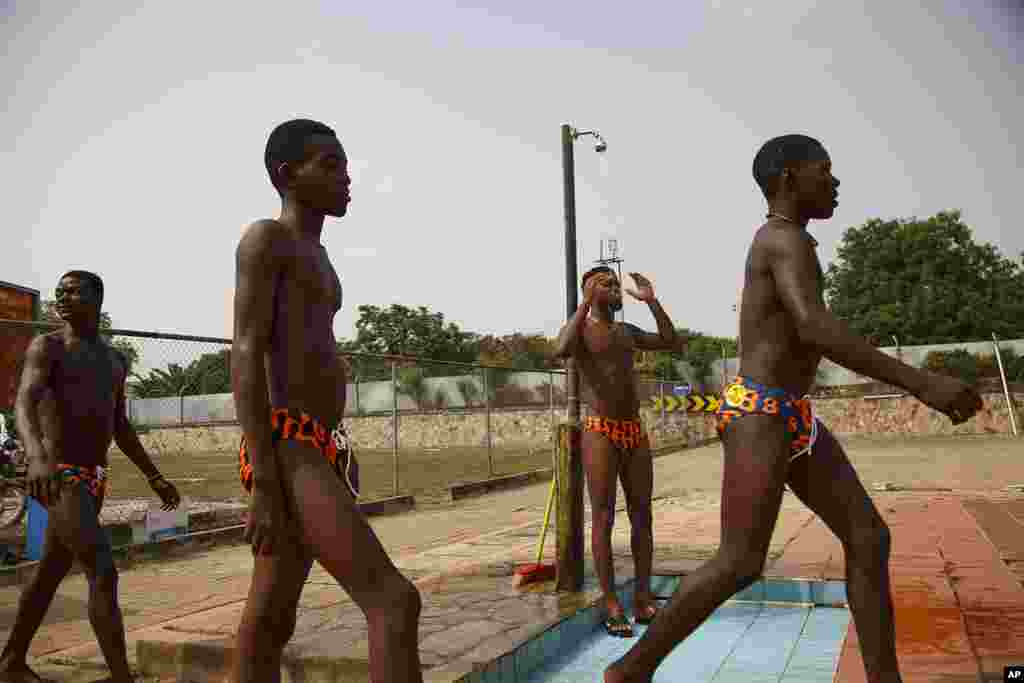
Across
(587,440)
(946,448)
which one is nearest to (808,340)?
(587,440)

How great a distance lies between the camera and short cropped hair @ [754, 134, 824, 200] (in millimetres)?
3182

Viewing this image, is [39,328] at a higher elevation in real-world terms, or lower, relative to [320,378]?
higher

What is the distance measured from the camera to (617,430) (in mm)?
5016

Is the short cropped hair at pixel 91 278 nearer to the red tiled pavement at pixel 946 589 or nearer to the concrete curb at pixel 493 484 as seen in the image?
the red tiled pavement at pixel 946 589

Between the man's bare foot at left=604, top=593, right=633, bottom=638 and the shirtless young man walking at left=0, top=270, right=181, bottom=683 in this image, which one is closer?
the shirtless young man walking at left=0, top=270, right=181, bottom=683

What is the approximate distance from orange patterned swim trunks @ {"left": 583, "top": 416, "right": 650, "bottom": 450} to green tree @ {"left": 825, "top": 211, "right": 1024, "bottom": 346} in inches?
1806

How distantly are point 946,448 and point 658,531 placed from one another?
16.0 m

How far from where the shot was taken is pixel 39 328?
739cm

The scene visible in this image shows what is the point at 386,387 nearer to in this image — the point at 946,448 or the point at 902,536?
the point at 946,448

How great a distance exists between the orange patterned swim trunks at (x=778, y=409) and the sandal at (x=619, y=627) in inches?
88.4

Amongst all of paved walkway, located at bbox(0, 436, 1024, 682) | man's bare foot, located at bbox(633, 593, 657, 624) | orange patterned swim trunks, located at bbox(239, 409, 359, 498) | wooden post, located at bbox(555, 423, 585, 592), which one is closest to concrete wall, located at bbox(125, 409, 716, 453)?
paved walkway, located at bbox(0, 436, 1024, 682)

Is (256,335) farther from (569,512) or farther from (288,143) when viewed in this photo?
(569,512)

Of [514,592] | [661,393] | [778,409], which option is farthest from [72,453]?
[661,393]

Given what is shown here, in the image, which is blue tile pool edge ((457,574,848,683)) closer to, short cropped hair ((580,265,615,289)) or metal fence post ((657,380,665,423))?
short cropped hair ((580,265,615,289))
